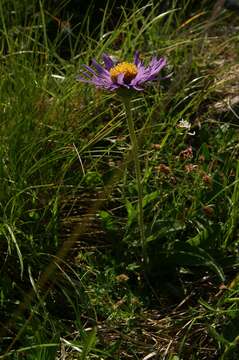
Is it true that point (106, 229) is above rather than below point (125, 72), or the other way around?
below

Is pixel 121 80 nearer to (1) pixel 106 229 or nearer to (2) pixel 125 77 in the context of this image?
(2) pixel 125 77

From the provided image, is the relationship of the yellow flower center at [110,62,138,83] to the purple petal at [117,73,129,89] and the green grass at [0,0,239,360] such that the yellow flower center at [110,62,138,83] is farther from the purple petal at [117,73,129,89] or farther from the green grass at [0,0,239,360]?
the green grass at [0,0,239,360]

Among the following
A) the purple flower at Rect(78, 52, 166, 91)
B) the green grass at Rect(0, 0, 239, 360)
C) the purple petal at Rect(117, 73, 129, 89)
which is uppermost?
the purple petal at Rect(117, 73, 129, 89)

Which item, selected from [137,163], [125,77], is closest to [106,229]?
[137,163]

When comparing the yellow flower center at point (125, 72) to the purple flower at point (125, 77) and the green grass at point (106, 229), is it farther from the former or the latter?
the green grass at point (106, 229)

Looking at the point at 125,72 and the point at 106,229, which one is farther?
the point at 106,229

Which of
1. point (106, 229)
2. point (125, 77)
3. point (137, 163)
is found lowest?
point (106, 229)

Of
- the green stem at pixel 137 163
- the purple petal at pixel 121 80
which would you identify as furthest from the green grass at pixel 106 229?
the purple petal at pixel 121 80

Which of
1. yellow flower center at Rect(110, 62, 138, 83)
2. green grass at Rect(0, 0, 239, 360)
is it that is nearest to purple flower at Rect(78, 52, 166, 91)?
yellow flower center at Rect(110, 62, 138, 83)
